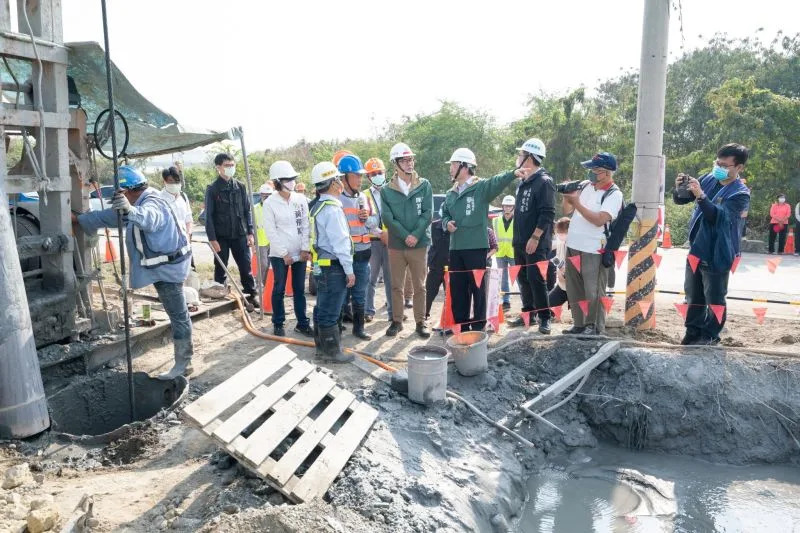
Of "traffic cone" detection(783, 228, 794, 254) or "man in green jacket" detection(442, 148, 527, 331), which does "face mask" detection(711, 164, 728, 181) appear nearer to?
"man in green jacket" detection(442, 148, 527, 331)

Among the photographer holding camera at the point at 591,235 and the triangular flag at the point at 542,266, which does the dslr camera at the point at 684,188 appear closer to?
the photographer holding camera at the point at 591,235

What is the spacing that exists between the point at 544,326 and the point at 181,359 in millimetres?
4069

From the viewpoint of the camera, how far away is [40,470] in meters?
4.29

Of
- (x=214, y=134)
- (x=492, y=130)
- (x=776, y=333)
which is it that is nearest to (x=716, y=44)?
(x=492, y=130)

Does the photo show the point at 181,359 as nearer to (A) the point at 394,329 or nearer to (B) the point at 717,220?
(A) the point at 394,329

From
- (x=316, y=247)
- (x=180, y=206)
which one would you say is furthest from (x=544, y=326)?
(x=180, y=206)

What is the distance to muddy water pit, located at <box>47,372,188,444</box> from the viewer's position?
5.70m

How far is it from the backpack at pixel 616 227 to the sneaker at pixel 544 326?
1.09 metres

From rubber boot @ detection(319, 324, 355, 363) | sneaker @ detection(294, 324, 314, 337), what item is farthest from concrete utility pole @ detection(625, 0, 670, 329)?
sneaker @ detection(294, 324, 314, 337)

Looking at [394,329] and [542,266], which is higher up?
[542,266]

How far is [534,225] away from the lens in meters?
6.95

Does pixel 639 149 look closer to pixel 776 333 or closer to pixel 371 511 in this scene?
pixel 776 333

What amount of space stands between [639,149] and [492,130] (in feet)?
59.7

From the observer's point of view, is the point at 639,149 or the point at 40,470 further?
the point at 639,149
